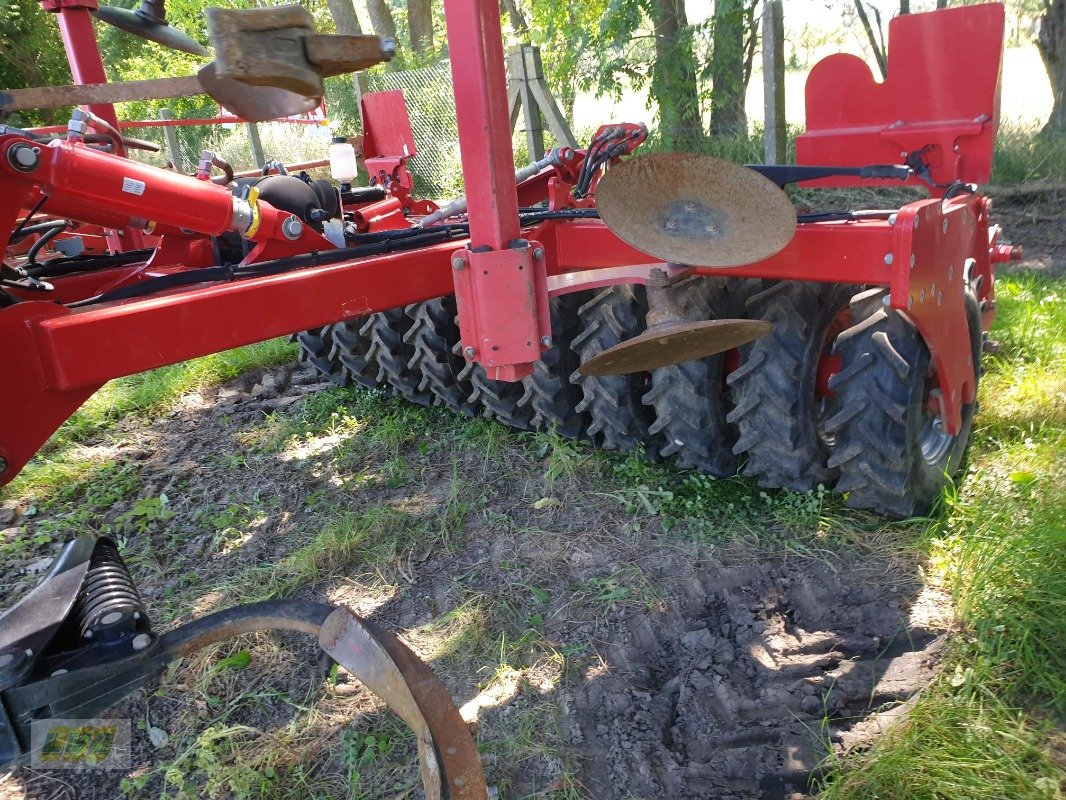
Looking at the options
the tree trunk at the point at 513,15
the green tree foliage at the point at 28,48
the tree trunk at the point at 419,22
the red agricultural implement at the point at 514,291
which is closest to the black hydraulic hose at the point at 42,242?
the red agricultural implement at the point at 514,291

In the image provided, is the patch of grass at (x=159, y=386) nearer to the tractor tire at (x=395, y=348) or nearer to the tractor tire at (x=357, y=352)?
the tractor tire at (x=357, y=352)

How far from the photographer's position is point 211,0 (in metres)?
16.1

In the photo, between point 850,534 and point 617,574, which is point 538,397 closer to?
point 617,574

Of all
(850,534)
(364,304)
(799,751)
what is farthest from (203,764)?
(850,534)

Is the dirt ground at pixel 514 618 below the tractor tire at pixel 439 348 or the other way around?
below

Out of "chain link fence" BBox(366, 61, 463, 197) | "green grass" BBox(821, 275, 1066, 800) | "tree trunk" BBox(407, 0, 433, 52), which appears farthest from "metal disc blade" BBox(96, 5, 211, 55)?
"tree trunk" BBox(407, 0, 433, 52)

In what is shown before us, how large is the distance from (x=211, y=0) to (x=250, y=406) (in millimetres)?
14653

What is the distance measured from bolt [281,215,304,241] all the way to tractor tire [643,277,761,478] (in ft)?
3.82

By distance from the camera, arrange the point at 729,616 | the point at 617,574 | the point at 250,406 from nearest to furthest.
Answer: the point at 729,616 → the point at 617,574 → the point at 250,406

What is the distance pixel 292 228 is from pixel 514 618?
133cm

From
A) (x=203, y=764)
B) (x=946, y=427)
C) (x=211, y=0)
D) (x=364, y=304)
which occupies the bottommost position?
(x=203, y=764)

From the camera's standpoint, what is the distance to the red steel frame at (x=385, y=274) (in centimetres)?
161

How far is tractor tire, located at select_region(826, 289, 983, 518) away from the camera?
2.48m

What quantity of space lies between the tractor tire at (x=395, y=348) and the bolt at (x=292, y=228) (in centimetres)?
127
